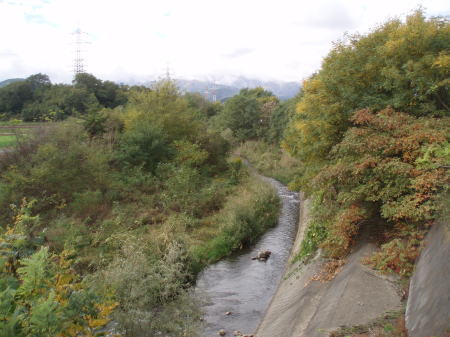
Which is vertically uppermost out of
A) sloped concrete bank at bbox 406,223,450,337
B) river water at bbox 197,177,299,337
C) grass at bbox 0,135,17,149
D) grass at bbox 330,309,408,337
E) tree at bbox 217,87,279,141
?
tree at bbox 217,87,279,141

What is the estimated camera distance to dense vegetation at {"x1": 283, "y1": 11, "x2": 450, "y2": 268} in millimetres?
9383

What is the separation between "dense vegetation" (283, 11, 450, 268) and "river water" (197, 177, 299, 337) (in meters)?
2.27

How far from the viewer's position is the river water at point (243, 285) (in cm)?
1184

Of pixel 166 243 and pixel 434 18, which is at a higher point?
pixel 434 18

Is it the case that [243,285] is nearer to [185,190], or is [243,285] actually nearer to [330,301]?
[330,301]

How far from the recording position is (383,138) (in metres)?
11.0

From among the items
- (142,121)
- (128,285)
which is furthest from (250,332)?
(142,121)

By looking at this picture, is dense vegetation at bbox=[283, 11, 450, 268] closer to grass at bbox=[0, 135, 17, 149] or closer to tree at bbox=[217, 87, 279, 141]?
grass at bbox=[0, 135, 17, 149]

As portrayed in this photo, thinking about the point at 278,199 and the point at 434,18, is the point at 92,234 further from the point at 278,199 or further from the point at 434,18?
the point at 434,18

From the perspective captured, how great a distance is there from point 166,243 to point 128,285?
17.6 ft

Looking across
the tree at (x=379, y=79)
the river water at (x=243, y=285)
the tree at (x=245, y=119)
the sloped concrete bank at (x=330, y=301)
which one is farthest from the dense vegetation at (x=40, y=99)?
the sloped concrete bank at (x=330, y=301)

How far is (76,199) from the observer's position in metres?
20.5

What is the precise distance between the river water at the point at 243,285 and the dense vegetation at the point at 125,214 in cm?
71

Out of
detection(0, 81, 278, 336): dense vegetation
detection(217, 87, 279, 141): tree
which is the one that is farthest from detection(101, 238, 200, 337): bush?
detection(217, 87, 279, 141): tree
